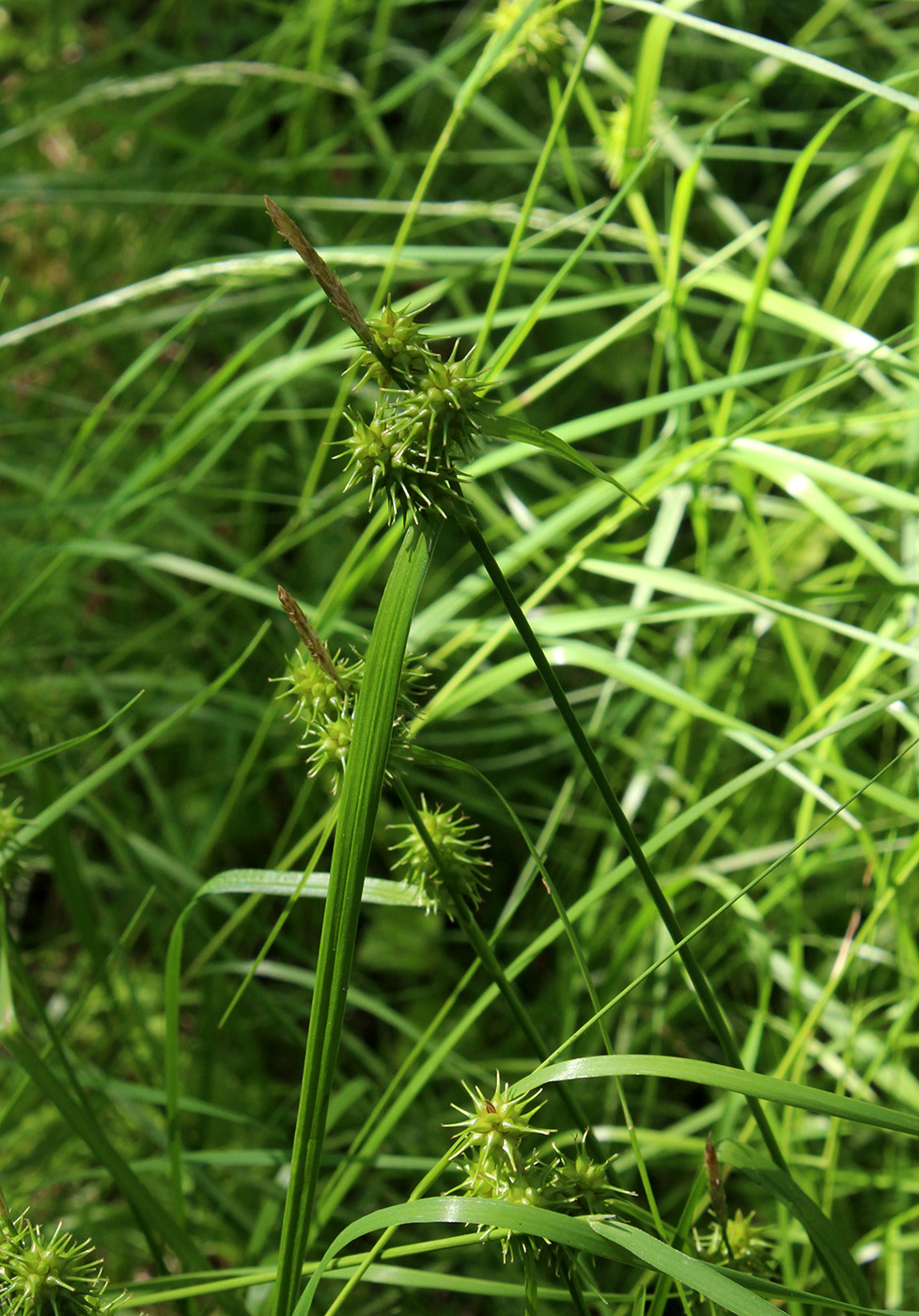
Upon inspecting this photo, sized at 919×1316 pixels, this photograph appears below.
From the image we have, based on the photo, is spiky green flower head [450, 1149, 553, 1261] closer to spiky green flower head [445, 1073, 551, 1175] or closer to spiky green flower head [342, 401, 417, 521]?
spiky green flower head [445, 1073, 551, 1175]

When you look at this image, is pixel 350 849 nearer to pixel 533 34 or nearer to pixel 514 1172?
pixel 514 1172

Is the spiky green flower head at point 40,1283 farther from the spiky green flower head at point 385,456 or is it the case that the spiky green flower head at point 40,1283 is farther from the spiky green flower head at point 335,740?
the spiky green flower head at point 385,456

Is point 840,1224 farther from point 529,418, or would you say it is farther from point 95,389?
point 95,389

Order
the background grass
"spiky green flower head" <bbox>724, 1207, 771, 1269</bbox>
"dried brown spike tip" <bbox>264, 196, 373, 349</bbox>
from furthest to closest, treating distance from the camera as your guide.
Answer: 1. the background grass
2. "spiky green flower head" <bbox>724, 1207, 771, 1269</bbox>
3. "dried brown spike tip" <bbox>264, 196, 373, 349</bbox>

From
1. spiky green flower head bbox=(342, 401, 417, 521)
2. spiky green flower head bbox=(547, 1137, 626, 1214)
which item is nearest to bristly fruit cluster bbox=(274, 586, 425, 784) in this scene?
spiky green flower head bbox=(342, 401, 417, 521)

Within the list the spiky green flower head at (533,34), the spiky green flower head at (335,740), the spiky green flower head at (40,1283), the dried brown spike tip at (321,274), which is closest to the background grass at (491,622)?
the spiky green flower head at (533,34)

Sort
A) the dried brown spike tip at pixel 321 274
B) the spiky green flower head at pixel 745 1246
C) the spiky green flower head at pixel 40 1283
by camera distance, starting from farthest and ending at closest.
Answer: the spiky green flower head at pixel 745 1246, the spiky green flower head at pixel 40 1283, the dried brown spike tip at pixel 321 274
